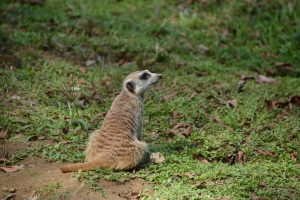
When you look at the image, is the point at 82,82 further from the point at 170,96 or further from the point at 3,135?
the point at 3,135

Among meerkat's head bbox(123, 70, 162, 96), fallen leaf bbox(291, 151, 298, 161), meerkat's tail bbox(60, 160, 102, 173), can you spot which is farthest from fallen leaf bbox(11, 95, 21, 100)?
fallen leaf bbox(291, 151, 298, 161)

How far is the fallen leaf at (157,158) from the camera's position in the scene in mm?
5230

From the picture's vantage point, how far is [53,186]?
4730mm

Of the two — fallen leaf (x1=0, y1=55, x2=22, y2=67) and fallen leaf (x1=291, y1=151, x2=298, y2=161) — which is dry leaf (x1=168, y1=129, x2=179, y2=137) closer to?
fallen leaf (x1=291, y1=151, x2=298, y2=161)

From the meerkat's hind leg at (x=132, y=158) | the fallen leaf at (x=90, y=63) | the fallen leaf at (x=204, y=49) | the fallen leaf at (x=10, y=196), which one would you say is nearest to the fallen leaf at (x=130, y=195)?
the meerkat's hind leg at (x=132, y=158)

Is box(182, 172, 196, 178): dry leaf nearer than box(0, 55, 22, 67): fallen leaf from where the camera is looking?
Yes

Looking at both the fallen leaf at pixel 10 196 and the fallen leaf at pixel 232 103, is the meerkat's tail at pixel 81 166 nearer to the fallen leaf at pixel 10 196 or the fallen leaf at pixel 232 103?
the fallen leaf at pixel 10 196

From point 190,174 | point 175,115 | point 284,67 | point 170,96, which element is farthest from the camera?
point 284,67

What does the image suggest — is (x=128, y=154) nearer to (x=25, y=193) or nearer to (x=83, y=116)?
(x=25, y=193)

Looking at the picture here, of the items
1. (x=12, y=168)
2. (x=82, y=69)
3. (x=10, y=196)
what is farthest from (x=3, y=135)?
(x=82, y=69)

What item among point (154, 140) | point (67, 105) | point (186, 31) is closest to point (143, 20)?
point (186, 31)

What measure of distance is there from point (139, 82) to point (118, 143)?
1.00 m

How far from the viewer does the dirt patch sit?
15.2 ft

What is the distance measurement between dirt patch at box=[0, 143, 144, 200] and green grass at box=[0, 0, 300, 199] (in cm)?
10
